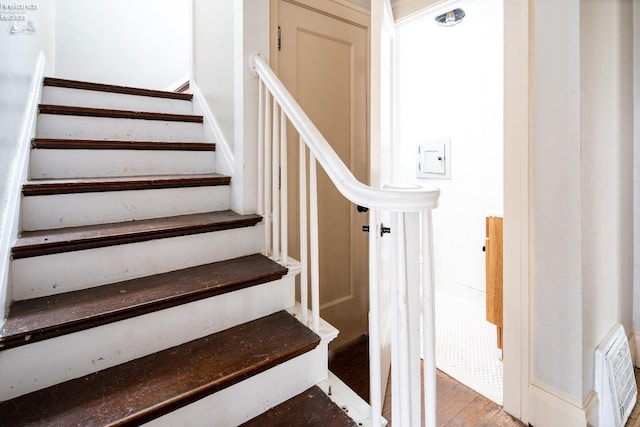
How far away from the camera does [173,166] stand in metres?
1.82

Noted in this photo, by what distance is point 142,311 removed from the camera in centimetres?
102

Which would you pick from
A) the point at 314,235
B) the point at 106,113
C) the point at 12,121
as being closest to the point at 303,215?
the point at 314,235

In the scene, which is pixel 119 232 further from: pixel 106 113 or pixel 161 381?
pixel 106 113

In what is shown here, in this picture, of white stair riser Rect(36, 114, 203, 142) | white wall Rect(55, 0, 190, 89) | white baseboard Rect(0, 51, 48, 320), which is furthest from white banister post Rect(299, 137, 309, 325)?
white wall Rect(55, 0, 190, 89)

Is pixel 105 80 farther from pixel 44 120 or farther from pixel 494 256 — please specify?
pixel 494 256

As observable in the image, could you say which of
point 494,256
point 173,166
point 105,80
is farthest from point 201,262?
point 105,80

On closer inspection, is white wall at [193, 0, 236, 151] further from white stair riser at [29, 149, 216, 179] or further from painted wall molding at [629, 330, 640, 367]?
painted wall molding at [629, 330, 640, 367]

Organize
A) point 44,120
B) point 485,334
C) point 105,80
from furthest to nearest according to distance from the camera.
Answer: point 105,80 → point 485,334 → point 44,120

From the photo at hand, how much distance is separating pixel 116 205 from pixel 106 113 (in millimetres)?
721

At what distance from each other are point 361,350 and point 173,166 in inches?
62.3

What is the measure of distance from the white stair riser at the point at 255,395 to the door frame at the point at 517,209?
92 centimetres

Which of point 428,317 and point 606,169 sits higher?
point 606,169

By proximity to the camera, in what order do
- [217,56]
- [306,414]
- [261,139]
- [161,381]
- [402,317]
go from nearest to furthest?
[402,317]
[161,381]
[306,414]
[261,139]
[217,56]

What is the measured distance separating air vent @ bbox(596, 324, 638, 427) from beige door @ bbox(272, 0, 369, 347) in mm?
1216
